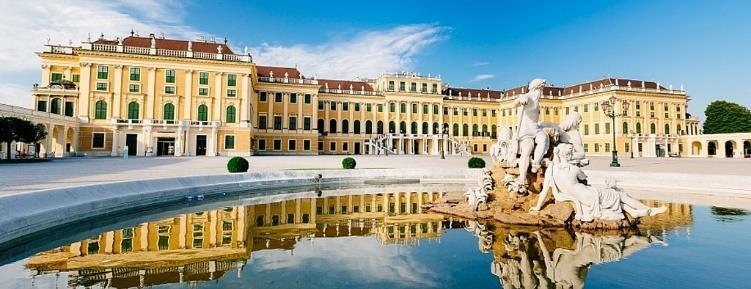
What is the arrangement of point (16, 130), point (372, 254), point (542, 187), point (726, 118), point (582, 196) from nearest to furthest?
point (372, 254), point (582, 196), point (542, 187), point (16, 130), point (726, 118)

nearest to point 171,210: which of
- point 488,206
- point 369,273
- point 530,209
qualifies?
point 369,273

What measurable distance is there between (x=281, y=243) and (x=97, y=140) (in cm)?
4000

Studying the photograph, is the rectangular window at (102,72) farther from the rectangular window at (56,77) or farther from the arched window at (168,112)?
the rectangular window at (56,77)

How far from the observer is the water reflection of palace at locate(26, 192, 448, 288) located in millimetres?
4590

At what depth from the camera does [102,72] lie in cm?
3772

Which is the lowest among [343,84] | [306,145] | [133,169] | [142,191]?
[142,191]

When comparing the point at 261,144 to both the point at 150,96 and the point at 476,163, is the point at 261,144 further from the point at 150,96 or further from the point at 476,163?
the point at 476,163

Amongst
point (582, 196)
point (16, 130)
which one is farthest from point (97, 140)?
point (582, 196)

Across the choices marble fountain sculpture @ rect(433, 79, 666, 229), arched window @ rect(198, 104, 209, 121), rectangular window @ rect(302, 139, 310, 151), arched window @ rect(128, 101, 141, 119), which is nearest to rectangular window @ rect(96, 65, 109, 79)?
A: arched window @ rect(128, 101, 141, 119)

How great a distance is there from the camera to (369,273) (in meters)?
4.63

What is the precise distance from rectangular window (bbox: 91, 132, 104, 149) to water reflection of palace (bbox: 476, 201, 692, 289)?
4105 cm

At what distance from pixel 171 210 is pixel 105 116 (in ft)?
120

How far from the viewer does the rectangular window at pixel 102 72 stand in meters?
37.6

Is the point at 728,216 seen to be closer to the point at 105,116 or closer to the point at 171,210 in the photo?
the point at 171,210
